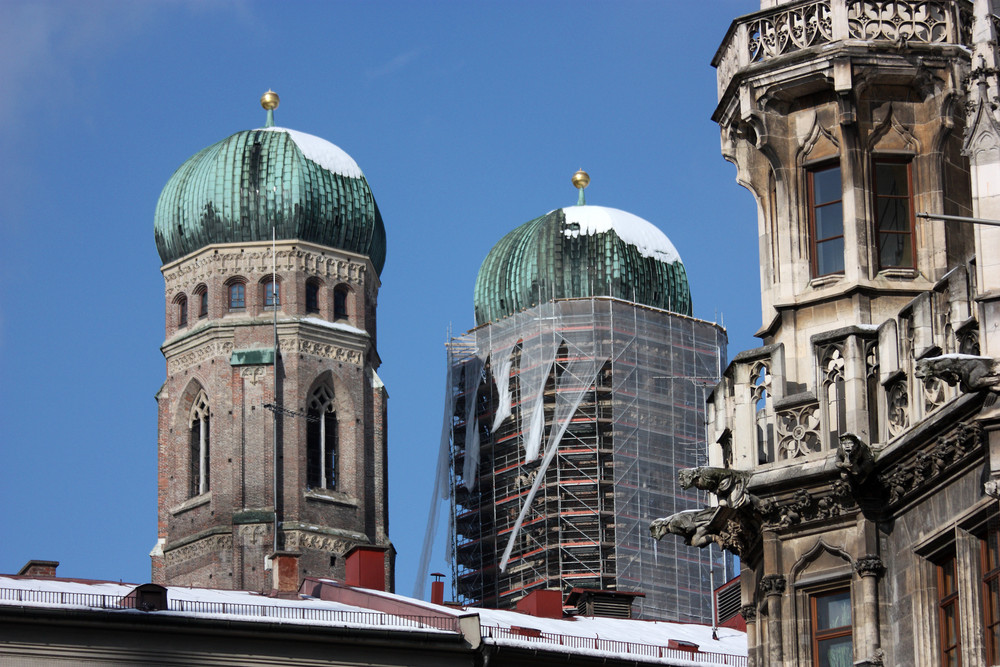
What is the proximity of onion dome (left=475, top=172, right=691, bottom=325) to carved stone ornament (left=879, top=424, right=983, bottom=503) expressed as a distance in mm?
73411

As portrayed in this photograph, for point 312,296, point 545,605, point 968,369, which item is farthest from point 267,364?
point 968,369

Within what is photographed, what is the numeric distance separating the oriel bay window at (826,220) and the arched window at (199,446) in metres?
74.9

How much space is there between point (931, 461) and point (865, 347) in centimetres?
192

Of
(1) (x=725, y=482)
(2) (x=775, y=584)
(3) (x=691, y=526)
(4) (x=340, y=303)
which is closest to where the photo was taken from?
(2) (x=775, y=584)

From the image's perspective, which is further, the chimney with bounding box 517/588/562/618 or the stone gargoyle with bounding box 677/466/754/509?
the chimney with bounding box 517/588/562/618

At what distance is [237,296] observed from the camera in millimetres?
101062

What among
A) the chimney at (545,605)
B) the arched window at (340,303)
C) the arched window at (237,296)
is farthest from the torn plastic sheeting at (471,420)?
the chimney at (545,605)

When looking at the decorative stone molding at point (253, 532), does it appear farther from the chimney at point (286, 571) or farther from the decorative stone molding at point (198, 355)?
the chimney at point (286, 571)

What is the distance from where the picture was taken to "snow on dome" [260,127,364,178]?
10400 cm

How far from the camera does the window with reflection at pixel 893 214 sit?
78.6ft

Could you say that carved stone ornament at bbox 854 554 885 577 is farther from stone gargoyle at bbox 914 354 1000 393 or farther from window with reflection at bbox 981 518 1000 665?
stone gargoyle at bbox 914 354 1000 393

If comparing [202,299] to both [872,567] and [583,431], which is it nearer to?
[583,431]

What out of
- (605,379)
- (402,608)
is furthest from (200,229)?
(402,608)

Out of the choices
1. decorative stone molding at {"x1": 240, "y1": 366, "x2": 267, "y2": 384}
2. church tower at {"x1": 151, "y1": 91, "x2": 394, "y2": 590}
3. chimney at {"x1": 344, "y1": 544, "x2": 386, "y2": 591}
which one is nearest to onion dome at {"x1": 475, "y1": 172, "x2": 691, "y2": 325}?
church tower at {"x1": 151, "y1": 91, "x2": 394, "y2": 590}
